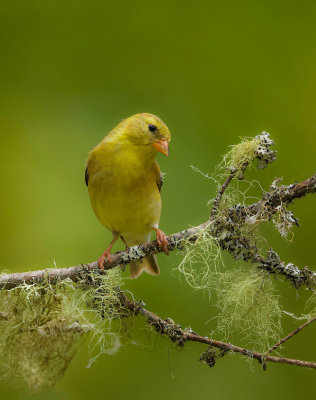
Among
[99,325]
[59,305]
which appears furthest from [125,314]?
[59,305]

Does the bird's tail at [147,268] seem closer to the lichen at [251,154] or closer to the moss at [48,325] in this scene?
the moss at [48,325]

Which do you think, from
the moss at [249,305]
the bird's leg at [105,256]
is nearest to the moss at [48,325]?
the bird's leg at [105,256]

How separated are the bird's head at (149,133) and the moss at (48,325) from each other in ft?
3.30

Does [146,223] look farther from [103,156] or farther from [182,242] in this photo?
[182,242]

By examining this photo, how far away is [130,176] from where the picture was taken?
335 centimetres

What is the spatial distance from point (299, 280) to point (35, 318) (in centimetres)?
103

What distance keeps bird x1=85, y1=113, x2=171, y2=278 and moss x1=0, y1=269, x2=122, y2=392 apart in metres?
0.73

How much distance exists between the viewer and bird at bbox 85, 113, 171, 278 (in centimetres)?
331

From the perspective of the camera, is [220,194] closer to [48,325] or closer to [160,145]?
[48,325]

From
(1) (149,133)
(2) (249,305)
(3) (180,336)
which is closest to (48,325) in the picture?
(3) (180,336)

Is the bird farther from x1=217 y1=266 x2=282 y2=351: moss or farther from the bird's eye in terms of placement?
x1=217 y1=266 x2=282 y2=351: moss

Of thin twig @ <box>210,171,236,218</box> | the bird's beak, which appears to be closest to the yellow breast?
the bird's beak

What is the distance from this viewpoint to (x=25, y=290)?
242cm

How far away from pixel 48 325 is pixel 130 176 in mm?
1262
